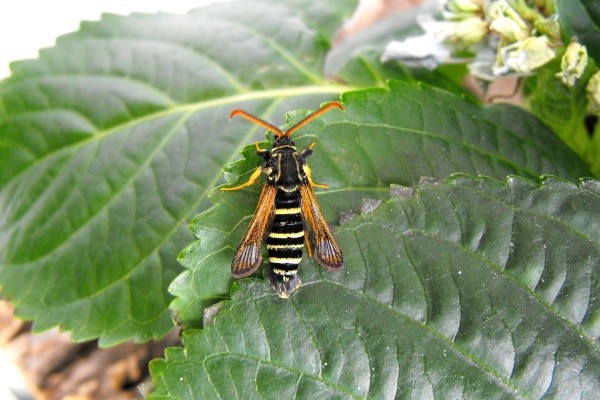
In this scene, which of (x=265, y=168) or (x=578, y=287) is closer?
(x=578, y=287)

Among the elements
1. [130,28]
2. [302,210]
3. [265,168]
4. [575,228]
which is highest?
[130,28]

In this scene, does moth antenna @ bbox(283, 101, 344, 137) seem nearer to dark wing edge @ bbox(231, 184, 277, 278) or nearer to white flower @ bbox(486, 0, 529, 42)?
dark wing edge @ bbox(231, 184, 277, 278)

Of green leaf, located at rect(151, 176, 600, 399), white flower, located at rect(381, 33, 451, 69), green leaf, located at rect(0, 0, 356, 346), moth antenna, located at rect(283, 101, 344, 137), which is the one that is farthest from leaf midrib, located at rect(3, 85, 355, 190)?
green leaf, located at rect(151, 176, 600, 399)

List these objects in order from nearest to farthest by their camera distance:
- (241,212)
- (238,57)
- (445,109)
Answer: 1. (241,212)
2. (445,109)
3. (238,57)

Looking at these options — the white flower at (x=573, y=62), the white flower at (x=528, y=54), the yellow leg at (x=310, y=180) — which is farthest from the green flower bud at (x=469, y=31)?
the yellow leg at (x=310, y=180)

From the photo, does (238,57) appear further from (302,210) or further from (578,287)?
(578,287)

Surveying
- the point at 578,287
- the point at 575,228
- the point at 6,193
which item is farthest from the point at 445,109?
the point at 6,193
